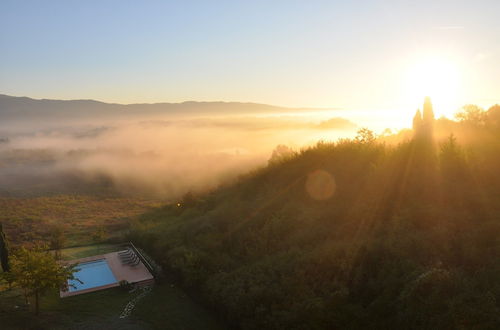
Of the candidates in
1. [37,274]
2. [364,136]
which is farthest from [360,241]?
[37,274]

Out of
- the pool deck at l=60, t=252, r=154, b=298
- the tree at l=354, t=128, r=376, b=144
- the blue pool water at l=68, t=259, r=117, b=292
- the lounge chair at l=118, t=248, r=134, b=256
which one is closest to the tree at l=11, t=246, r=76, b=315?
the pool deck at l=60, t=252, r=154, b=298

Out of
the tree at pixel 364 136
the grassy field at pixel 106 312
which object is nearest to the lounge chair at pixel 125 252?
the grassy field at pixel 106 312

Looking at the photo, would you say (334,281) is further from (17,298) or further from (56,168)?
(56,168)

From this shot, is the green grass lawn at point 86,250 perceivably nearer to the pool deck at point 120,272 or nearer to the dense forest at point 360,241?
the pool deck at point 120,272

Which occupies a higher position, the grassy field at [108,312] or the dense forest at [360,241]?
the dense forest at [360,241]

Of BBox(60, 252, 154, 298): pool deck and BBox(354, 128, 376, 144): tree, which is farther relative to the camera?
BBox(354, 128, 376, 144): tree

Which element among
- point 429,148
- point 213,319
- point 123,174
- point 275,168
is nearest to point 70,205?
point 123,174

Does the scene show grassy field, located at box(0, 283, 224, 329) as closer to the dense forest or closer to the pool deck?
the pool deck
